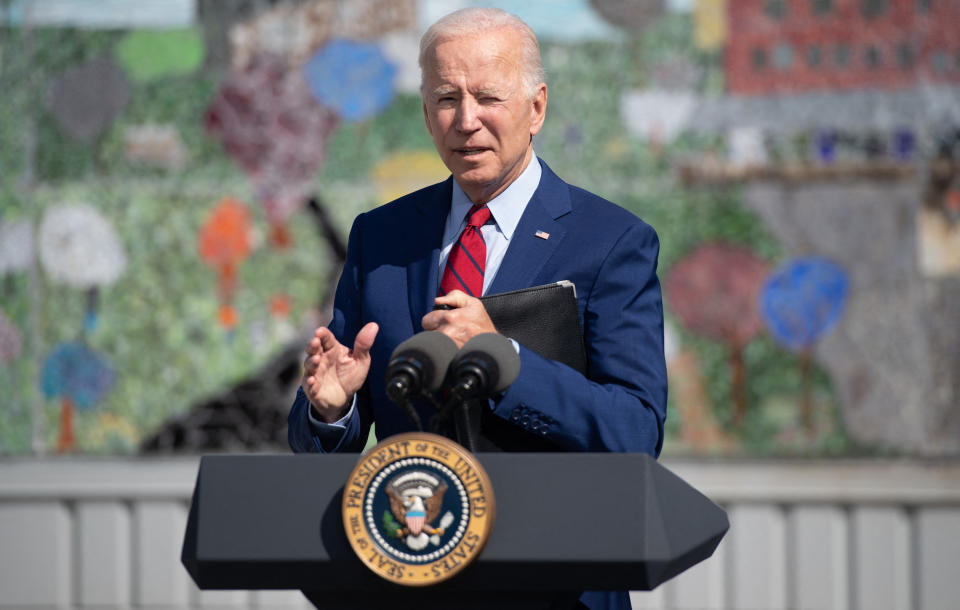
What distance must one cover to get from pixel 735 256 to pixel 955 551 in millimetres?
1208

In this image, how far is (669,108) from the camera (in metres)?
4.05

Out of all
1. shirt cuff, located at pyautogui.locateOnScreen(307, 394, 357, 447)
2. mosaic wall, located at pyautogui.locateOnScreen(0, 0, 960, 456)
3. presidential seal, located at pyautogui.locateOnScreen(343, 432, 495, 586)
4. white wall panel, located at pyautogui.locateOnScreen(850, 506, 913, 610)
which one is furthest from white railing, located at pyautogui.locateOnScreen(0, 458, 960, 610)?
presidential seal, located at pyautogui.locateOnScreen(343, 432, 495, 586)

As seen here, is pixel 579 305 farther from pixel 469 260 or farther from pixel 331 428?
pixel 331 428

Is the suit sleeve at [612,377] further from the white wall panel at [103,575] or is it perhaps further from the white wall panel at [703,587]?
the white wall panel at [103,575]

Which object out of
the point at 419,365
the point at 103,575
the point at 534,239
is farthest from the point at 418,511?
the point at 103,575

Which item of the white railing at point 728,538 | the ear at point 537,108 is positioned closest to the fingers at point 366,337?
the ear at point 537,108

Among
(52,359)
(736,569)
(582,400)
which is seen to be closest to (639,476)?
(582,400)

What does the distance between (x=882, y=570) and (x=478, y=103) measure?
2.96 meters

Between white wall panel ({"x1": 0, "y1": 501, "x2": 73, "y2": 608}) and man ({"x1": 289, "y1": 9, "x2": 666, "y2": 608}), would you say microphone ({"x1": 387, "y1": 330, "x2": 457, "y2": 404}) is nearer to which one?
man ({"x1": 289, "y1": 9, "x2": 666, "y2": 608})

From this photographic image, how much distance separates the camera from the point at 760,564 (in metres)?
3.83

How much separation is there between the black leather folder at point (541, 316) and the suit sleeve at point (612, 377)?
0.05 metres

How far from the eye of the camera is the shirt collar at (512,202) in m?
1.46

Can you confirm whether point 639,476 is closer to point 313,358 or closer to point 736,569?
point 313,358

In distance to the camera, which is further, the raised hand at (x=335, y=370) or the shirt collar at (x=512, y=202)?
the shirt collar at (x=512, y=202)
